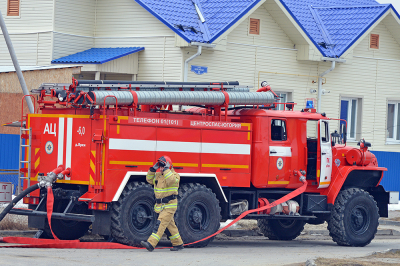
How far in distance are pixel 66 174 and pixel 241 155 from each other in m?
3.33

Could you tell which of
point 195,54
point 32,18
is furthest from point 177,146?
point 32,18

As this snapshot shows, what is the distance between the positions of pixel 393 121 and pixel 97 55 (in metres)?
12.1

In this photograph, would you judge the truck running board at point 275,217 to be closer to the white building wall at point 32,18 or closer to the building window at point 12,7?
the white building wall at point 32,18

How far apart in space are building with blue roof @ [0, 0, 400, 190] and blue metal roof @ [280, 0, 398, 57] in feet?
0.14

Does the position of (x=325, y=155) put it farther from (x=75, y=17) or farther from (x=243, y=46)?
(x=75, y=17)

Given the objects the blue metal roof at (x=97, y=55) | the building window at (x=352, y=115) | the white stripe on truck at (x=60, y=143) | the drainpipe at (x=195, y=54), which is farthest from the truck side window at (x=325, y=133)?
the building window at (x=352, y=115)

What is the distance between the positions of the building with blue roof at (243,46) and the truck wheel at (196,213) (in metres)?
8.18

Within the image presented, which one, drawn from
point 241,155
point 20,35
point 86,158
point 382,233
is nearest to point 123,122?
point 86,158

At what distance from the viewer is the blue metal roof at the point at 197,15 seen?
20203 millimetres

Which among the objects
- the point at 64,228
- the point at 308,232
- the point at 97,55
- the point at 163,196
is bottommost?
the point at 308,232

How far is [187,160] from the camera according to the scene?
12.3m

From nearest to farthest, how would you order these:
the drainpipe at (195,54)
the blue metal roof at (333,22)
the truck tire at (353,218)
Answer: the truck tire at (353,218) < the drainpipe at (195,54) < the blue metal roof at (333,22)

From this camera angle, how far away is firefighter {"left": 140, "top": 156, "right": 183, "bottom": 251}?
11281 mm

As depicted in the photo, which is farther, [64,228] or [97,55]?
[97,55]
